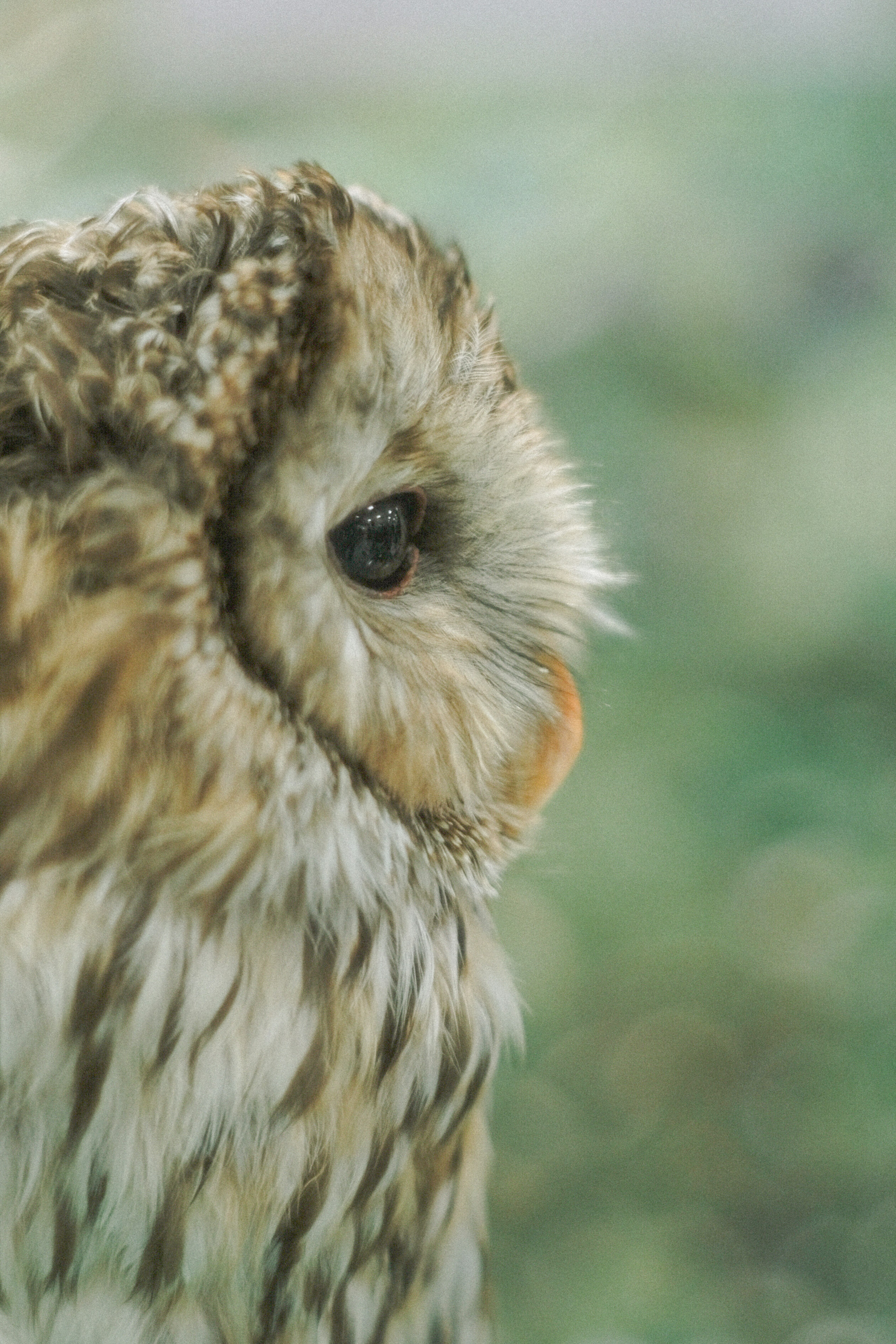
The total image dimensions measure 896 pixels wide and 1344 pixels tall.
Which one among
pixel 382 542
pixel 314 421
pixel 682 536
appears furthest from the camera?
pixel 682 536

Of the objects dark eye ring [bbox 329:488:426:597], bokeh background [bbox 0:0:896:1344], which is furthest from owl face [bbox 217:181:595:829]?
bokeh background [bbox 0:0:896:1344]

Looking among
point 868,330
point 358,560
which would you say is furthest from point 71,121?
point 868,330

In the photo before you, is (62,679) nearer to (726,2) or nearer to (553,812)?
(553,812)

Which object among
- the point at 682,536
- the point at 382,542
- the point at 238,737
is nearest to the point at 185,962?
the point at 238,737

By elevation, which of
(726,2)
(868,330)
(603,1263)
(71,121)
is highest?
(726,2)

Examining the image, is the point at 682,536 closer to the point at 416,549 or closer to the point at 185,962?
the point at 416,549

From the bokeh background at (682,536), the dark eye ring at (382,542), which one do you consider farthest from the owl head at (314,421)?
the bokeh background at (682,536)
